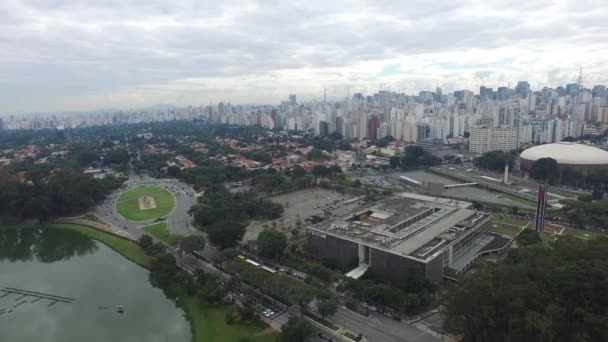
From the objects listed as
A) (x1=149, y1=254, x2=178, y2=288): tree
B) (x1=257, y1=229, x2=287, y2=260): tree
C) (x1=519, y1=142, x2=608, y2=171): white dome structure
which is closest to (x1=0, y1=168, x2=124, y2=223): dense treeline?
(x1=149, y1=254, x2=178, y2=288): tree

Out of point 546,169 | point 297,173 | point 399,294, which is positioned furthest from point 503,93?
point 399,294

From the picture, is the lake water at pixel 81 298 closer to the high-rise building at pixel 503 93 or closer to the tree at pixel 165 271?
the tree at pixel 165 271

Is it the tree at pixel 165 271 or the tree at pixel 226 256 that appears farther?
the tree at pixel 226 256

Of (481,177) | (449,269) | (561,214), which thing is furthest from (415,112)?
(449,269)

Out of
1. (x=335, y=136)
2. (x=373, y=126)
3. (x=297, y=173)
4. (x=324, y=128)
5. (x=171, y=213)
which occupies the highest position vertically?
(x=373, y=126)

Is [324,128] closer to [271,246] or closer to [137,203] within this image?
[137,203]

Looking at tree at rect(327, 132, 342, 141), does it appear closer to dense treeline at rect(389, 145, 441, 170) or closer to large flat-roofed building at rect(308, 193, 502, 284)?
dense treeline at rect(389, 145, 441, 170)

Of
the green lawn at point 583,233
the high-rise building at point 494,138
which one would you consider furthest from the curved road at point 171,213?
the high-rise building at point 494,138
